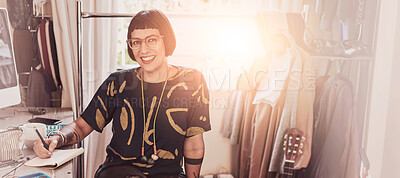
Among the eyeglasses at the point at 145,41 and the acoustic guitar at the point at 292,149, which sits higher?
the eyeglasses at the point at 145,41

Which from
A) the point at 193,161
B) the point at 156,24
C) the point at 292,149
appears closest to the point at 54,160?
the point at 193,161

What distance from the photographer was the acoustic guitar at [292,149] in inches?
60.6

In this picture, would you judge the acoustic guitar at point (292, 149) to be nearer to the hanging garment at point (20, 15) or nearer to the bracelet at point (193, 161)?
the bracelet at point (193, 161)

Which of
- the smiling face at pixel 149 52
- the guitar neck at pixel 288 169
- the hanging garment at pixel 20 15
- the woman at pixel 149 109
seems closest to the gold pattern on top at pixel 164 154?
the woman at pixel 149 109

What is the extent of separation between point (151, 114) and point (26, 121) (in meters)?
0.62

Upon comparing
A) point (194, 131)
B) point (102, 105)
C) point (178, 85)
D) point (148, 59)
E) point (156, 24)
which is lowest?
point (194, 131)

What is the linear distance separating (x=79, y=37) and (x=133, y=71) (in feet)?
0.96

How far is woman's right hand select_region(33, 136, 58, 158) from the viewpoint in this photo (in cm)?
130

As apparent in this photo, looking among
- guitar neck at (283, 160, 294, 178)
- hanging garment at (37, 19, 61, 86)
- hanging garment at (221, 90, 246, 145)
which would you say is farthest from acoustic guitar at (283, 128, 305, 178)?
hanging garment at (37, 19, 61, 86)

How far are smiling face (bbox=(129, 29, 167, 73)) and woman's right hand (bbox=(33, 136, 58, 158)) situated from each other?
489mm

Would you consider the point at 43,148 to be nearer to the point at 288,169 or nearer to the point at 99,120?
the point at 99,120

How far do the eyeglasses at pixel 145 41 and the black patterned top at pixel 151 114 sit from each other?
0.37ft

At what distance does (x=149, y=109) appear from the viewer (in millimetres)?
1429

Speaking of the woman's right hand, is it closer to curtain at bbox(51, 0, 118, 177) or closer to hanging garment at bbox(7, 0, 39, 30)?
curtain at bbox(51, 0, 118, 177)
